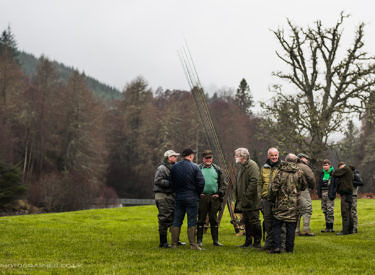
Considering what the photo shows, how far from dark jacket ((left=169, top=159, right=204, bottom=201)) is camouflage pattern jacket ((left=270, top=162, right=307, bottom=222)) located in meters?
1.51

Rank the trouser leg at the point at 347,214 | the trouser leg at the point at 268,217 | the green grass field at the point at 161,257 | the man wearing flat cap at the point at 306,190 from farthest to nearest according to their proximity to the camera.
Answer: the trouser leg at the point at 347,214
the man wearing flat cap at the point at 306,190
the trouser leg at the point at 268,217
the green grass field at the point at 161,257

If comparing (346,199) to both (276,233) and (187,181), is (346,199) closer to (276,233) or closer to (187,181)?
(276,233)

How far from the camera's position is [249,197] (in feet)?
29.2

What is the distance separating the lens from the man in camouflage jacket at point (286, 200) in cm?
797

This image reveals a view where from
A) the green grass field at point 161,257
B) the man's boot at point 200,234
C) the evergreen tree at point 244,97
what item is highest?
the evergreen tree at point 244,97

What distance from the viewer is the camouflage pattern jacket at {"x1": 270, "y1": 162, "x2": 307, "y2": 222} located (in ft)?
26.1

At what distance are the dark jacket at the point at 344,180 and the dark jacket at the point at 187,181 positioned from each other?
5.19 m

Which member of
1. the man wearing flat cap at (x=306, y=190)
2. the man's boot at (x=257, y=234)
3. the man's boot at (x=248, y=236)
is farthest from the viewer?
the man wearing flat cap at (x=306, y=190)

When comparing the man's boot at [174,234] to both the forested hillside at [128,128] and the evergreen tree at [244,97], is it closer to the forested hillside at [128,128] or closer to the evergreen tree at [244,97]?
the forested hillside at [128,128]

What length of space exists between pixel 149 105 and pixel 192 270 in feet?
177

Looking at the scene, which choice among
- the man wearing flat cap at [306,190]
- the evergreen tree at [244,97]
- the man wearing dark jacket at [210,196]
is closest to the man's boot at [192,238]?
the man wearing dark jacket at [210,196]

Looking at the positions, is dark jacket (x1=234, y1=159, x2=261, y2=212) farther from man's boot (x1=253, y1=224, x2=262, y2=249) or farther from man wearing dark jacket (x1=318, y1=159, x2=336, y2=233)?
man wearing dark jacket (x1=318, y1=159, x2=336, y2=233)

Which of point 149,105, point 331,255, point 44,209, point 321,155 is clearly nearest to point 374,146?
point 321,155

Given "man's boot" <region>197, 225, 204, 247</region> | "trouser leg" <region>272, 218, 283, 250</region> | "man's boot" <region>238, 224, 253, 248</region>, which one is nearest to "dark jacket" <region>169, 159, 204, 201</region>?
"man's boot" <region>197, 225, 204, 247</region>
